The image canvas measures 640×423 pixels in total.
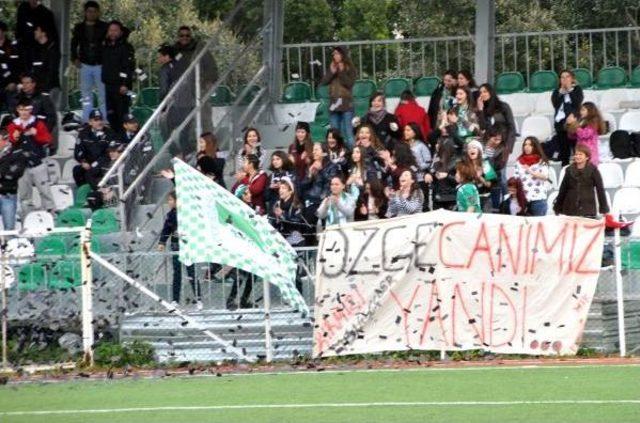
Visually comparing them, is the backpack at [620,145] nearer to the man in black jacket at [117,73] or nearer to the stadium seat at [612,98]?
the stadium seat at [612,98]

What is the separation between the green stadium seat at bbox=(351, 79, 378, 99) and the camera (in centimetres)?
2622

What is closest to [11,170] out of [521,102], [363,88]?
[363,88]

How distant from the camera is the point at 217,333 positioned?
19328 mm

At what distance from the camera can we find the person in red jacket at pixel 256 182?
2059 cm

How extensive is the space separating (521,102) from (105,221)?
22.2ft

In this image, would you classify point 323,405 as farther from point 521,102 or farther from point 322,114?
point 521,102

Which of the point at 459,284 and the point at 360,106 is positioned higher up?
Result: the point at 360,106

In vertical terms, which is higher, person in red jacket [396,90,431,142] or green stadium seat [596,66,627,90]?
green stadium seat [596,66,627,90]

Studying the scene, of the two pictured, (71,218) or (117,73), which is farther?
(117,73)

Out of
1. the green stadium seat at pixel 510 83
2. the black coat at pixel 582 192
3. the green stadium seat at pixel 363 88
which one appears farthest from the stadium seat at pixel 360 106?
the black coat at pixel 582 192

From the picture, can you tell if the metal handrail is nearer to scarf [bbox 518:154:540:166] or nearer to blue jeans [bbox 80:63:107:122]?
blue jeans [bbox 80:63:107:122]

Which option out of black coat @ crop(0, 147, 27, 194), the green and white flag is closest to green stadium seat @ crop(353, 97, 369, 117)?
black coat @ crop(0, 147, 27, 194)

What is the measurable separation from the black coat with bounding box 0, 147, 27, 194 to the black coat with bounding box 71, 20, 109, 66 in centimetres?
319

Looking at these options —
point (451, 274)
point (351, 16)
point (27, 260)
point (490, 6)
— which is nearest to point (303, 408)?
point (451, 274)
